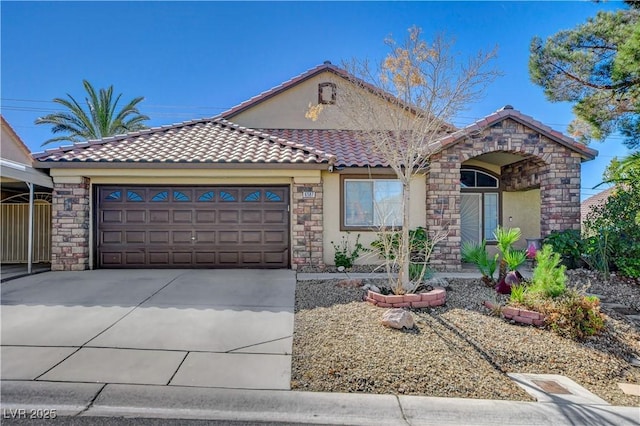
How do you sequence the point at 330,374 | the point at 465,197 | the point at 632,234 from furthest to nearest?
1. the point at 465,197
2. the point at 632,234
3. the point at 330,374

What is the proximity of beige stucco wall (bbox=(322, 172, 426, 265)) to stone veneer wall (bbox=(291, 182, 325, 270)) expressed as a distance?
1.43 feet

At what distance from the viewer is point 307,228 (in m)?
9.80

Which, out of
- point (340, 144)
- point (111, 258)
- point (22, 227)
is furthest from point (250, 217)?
point (22, 227)

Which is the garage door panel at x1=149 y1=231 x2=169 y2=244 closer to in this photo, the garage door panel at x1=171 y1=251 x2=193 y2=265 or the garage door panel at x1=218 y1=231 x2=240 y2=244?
the garage door panel at x1=171 y1=251 x2=193 y2=265

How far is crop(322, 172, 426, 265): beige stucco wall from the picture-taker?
10.2m

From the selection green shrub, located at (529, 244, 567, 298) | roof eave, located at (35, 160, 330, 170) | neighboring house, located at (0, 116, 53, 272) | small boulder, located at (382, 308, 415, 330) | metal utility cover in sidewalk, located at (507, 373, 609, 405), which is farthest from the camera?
neighboring house, located at (0, 116, 53, 272)

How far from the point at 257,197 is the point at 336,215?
2362 mm

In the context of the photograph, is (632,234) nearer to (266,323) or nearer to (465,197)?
(465,197)

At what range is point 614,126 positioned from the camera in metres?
10.0

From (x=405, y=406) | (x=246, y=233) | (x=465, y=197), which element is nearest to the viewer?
(x=405, y=406)

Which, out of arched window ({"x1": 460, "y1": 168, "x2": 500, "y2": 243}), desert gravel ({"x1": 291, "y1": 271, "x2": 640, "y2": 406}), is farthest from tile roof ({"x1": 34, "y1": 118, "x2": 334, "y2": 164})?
arched window ({"x1": 460, "y1": 168, "x2": 500, "y2": 243})

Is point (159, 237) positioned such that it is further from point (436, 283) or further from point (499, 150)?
point (499, 150)

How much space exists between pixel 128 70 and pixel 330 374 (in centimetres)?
1816

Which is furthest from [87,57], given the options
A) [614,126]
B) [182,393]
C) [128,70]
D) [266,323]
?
[614,126]
